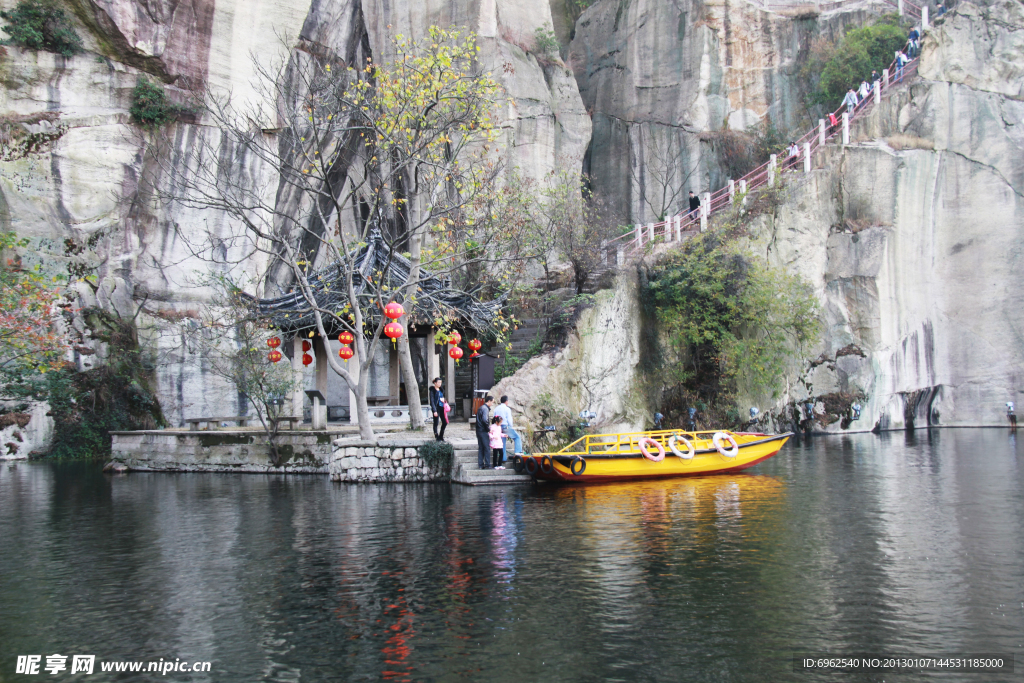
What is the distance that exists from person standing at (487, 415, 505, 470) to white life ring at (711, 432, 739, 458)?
437 centimetres

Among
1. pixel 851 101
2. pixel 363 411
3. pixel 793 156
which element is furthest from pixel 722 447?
pixel 851 101

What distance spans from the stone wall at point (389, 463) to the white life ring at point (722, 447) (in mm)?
5403

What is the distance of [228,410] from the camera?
24.9 m

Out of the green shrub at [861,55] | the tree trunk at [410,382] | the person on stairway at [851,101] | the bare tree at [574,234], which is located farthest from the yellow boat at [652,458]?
the green shrub at [861,55]

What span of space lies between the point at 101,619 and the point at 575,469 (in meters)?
9.16

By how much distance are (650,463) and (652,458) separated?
0.19 meters

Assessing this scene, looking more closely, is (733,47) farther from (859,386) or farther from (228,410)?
(228,410)

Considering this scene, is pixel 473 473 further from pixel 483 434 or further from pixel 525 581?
pixel 525 581

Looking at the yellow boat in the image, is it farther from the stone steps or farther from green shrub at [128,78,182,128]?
green shrub at [128,78,182,128]

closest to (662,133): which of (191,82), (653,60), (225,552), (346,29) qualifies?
(653,60)

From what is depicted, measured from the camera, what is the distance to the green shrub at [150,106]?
25.6m

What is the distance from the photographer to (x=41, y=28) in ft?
81.9

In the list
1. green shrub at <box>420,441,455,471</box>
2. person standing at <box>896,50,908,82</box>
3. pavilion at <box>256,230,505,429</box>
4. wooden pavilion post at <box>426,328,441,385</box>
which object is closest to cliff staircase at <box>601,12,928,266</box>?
person standing at <box>896,50,908,82</box>

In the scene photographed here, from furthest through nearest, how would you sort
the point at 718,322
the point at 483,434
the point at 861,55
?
1. the point at 861,55
2. the point at 718,322
3. the point at 483,434
